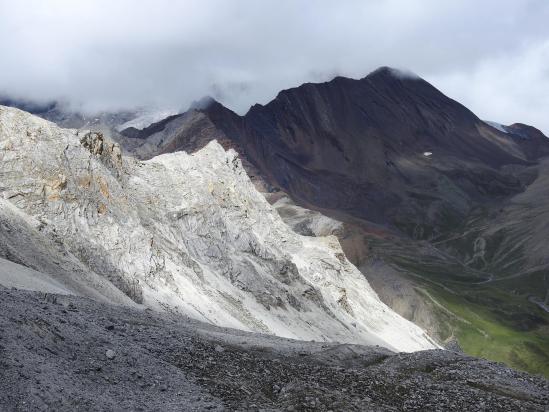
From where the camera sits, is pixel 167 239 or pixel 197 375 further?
pixel 167 239

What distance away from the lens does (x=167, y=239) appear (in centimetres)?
9231

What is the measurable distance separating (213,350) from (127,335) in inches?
142

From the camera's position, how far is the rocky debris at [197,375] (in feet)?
77.5

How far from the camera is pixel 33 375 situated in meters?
23.0

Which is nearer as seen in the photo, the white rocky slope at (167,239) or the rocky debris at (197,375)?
the rocky debris at (197,375)

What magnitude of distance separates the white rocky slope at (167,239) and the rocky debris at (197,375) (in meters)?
26.0

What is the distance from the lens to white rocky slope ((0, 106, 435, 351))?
224ft

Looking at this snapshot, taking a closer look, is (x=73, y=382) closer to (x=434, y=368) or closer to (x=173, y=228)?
(x=434, y=368)

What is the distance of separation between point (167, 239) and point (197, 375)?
65.3m

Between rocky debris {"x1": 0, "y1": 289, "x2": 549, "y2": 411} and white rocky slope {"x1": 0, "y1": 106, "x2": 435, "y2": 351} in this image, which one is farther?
white rocky slope {"x1": 0, "y1": 106, "x2": 435, "y2": 351}

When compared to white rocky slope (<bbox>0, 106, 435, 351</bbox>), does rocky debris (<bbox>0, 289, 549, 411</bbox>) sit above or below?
below

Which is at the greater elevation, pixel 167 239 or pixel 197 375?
pixel 167 239

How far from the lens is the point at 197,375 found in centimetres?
2780

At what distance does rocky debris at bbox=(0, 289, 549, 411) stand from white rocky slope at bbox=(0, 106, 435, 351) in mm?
25974
